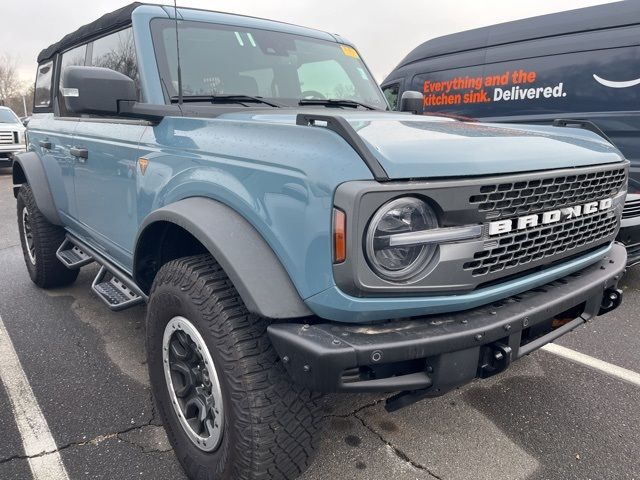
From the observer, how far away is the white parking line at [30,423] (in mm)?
2234

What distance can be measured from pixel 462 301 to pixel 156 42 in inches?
80.8

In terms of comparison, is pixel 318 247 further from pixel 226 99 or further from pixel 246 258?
pixel 226 99

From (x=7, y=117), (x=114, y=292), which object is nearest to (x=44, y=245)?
(x=114, y=292)

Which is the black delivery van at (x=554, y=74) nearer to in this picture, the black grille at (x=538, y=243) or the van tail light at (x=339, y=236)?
the black grille at (x=538, y=243)

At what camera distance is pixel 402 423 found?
8.46 ft

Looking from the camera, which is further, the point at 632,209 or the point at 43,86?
the point at 43,86

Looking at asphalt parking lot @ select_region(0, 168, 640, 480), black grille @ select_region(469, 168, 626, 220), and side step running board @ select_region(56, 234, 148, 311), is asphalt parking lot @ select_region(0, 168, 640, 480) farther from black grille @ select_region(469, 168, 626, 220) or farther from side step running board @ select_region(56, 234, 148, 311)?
black grille @ select_region(469, 168, 626, 220)

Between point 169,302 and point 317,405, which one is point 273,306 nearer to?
point 317,405

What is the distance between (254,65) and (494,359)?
201cm

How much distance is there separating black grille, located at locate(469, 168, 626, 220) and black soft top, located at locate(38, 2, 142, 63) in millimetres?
2202

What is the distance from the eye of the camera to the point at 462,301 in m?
1.70

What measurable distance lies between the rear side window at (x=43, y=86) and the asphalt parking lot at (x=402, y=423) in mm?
2176

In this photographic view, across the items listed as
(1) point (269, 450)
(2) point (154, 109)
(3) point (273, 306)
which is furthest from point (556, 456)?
(2) point (154, 109)

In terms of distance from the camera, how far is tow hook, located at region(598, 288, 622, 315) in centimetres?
233
